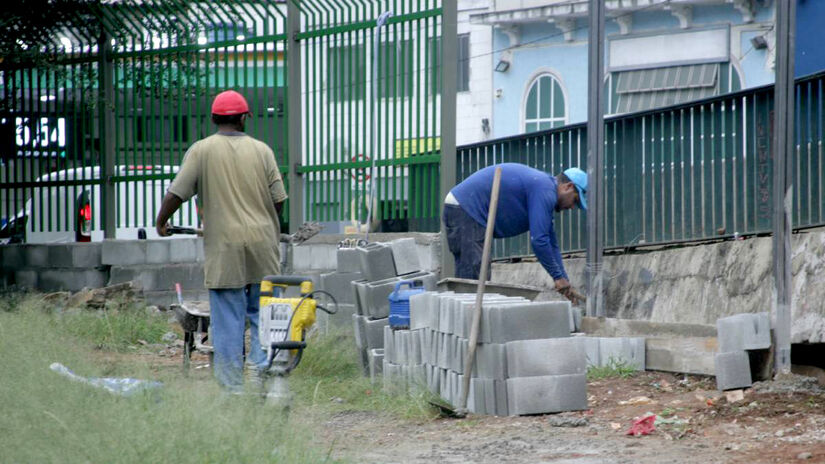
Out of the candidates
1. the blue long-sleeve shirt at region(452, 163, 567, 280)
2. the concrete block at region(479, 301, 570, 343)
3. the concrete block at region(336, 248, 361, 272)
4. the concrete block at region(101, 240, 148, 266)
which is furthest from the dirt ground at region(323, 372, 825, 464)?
the concrete block at region(101, 240, 148, 266)

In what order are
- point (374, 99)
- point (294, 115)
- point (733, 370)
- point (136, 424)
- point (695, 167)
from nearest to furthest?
1. point (136, 424)
2. point (733, 370)
3. point (695, 167)
4. point (374, 99)
5. point (294, 115)

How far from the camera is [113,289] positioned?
12016 millimetres

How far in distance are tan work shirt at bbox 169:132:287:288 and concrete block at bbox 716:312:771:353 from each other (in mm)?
2624

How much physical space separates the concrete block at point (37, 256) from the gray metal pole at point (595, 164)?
6.40 meters

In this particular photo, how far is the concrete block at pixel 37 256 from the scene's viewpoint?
42.7 feet

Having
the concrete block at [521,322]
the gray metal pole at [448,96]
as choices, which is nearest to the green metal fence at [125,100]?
the gray metal pole at [448,96]

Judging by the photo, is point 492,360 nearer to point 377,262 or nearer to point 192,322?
point 377,262

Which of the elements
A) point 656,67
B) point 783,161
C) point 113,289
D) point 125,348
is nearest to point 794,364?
point 783,161

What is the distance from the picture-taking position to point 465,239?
371 inches

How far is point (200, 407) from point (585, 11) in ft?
97.0

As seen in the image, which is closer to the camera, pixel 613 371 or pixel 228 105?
pixel 228 105

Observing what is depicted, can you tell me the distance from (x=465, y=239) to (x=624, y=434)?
345 cm

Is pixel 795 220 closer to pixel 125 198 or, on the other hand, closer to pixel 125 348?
pixel 125 348

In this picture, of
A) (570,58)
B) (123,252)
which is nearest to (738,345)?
(123,252)
